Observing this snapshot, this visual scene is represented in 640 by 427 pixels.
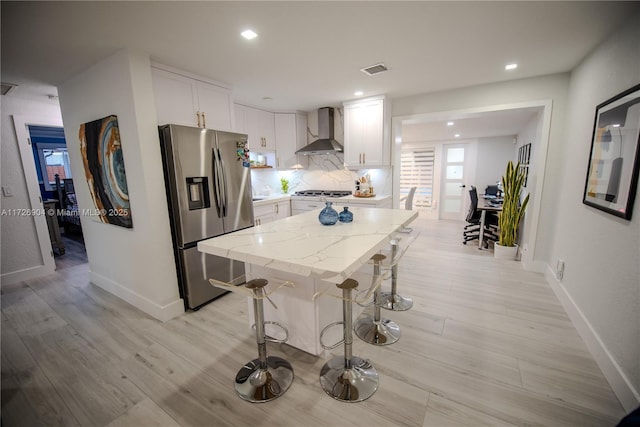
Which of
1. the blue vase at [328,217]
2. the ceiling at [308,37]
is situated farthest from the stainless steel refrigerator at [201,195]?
the blue vase at [328,217]

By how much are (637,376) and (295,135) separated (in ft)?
15.0

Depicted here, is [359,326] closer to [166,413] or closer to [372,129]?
[166,413]

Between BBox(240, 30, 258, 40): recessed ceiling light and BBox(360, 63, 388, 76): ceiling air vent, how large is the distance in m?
1.23

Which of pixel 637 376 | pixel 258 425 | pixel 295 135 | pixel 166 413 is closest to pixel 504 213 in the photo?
pixel 637 376

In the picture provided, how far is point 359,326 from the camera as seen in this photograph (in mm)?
2271

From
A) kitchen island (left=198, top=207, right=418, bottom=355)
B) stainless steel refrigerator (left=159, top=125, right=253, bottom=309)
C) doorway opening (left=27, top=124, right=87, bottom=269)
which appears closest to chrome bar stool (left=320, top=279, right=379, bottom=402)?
kitchen island (left=198, top=207, right=418, bottom=355)

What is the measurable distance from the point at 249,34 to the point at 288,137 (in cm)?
275

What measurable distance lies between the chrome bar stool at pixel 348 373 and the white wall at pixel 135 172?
1712 millimetres

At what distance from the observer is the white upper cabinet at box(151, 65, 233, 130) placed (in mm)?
2498

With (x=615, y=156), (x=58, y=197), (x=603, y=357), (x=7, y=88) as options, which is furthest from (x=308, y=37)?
(x=58, y=197)

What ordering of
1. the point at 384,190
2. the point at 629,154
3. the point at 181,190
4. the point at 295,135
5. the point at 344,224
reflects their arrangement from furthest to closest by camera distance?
the point at 295,135 < the point at 384,190 < the point at 181,190 < the point at 344,224 < the point at 629,154

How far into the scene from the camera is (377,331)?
84.7 inches

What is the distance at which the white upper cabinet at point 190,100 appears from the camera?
250 centimetres

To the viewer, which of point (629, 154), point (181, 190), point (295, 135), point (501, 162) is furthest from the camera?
point (501, 162)
